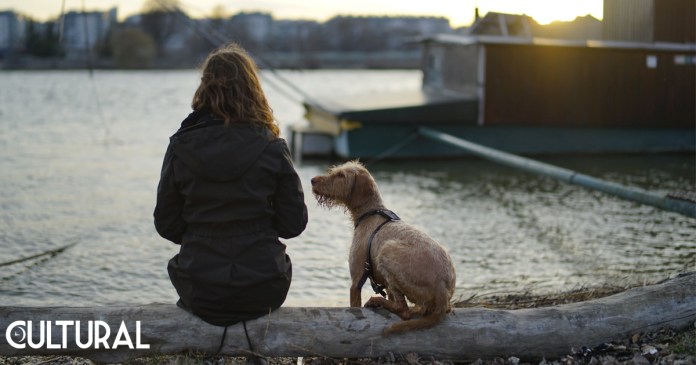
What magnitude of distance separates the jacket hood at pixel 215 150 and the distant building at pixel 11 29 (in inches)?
1765

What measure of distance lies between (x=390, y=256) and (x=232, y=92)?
129cm

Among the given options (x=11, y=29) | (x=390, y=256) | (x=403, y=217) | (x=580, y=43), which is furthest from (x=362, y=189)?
(x=11, y=29)

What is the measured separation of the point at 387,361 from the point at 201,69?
1989 mm

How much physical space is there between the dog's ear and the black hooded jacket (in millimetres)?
716

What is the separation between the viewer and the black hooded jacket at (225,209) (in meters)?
4.21

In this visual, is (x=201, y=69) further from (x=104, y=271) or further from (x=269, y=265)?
(x=104, y=271)

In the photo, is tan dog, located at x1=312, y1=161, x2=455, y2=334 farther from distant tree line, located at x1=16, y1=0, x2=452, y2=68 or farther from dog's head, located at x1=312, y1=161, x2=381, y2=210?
distant tree line, located at x1=16, y1=0, x2=452, y2=68

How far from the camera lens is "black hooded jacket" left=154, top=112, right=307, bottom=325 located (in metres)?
4.21

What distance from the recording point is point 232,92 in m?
4.34

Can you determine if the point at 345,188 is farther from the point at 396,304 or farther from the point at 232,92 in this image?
the point at 232,92

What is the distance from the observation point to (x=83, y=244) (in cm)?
964

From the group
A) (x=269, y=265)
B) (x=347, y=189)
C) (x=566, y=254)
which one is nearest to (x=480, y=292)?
(x=566, y=254)

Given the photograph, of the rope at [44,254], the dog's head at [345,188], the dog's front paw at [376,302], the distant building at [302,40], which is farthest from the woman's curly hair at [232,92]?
the distant building at [302,40]

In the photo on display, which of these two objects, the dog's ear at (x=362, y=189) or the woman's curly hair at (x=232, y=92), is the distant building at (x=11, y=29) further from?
the woman's curly hair at (x=232, y=92)
